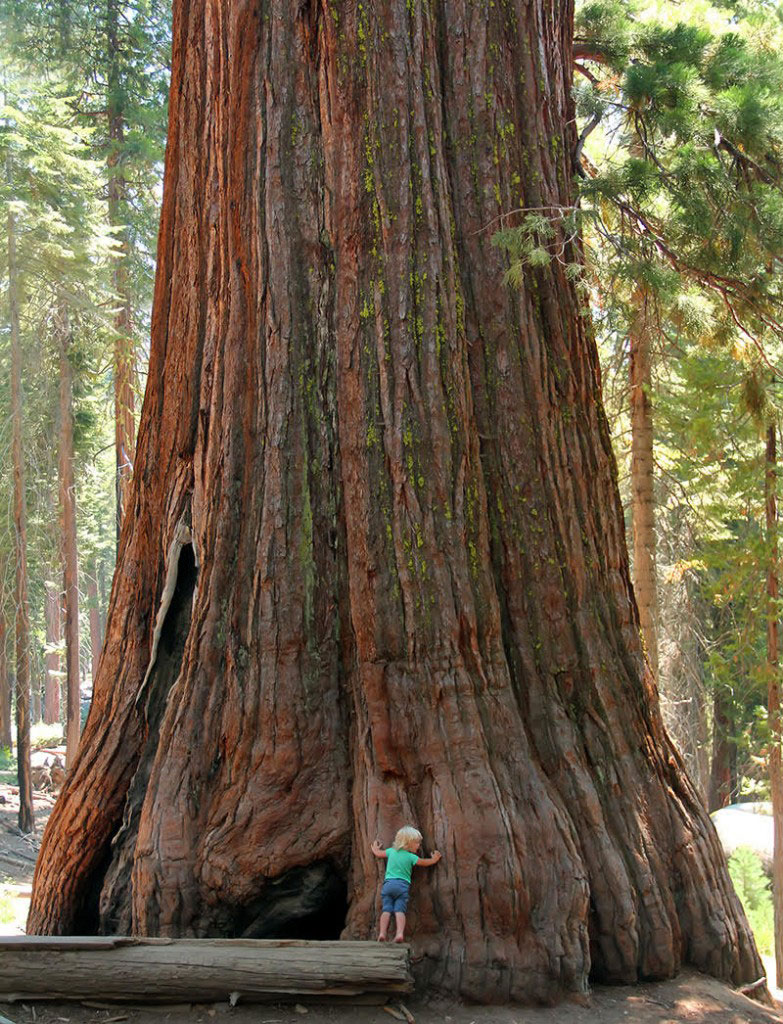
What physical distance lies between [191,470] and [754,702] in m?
21.5

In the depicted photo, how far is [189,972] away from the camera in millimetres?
4367

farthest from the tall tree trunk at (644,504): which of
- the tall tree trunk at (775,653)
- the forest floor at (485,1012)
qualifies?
the forest floor at (485,1012)

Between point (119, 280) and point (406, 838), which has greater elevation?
point (119, 280)

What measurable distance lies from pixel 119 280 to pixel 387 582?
59.4ft

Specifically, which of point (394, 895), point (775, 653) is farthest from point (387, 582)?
point (775, 653)

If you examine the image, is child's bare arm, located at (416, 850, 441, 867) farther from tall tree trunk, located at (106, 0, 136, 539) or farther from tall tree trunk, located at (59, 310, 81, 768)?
tall tree trunk, located at (59, 310, 81, 768)

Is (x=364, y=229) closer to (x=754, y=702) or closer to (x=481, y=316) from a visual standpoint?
(x=481, y=316)

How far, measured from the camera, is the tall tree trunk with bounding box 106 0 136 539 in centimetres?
1928

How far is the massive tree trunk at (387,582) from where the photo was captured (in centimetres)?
495

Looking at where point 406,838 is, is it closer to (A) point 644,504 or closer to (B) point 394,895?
(B) point 394,895

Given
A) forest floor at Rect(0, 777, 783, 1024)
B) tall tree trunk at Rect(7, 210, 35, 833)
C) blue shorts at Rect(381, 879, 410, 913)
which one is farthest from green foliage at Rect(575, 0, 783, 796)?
tall tree trunk at Rect(7, 210, 35, 833)

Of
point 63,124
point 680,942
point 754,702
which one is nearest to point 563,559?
point 680,942

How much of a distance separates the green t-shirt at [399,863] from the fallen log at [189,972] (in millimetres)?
318

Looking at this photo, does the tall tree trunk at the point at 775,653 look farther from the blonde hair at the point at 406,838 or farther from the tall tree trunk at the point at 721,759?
the tall tree trunk at the point at 721,759
